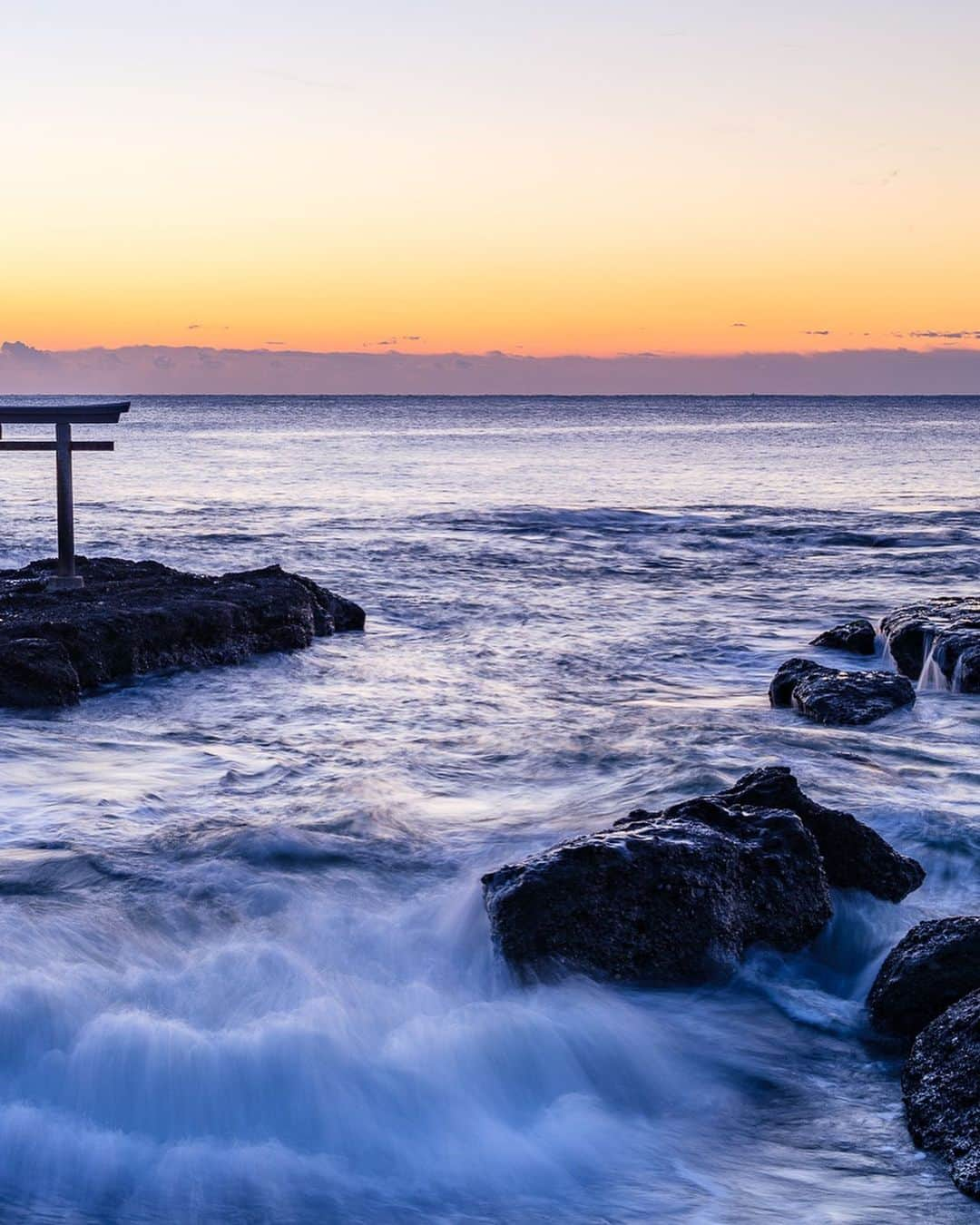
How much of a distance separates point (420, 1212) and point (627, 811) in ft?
12.4

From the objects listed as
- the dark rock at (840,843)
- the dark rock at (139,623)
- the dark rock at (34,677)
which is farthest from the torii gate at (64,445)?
the dark rock at (840,843)

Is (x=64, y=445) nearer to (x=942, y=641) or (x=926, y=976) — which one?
(x=942, y=641)

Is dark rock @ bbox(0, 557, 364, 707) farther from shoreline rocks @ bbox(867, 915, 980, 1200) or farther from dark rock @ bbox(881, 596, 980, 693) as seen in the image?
shoreline rocks @ bbox(867, 915, 980, 1200)

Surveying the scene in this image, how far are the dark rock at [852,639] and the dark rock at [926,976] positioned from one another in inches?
316

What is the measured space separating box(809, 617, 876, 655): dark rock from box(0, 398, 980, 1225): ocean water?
55 centimetres

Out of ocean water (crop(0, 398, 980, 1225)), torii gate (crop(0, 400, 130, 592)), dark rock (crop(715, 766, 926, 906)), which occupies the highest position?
torii gate (crop(0, 400, 130, 592))

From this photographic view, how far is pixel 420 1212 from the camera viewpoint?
13.3ft

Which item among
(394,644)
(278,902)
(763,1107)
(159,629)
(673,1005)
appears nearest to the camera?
(763,1107)

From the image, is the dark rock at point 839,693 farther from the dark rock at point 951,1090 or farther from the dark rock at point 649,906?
the dark rock at point 951,1090

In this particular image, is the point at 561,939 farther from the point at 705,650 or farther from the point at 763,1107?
the point at 705,650

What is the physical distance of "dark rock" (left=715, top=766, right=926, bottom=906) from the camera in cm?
609

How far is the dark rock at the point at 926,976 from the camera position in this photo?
4820 millimetres

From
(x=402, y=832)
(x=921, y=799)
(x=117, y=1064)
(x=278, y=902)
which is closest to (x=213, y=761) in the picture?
(x=402, y=832)

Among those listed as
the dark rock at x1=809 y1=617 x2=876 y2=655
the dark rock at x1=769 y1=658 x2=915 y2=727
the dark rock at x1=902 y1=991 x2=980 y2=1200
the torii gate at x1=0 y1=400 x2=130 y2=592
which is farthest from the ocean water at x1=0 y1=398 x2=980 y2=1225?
the torii gate at x1=0 y1=400 x2=130 y2=592
